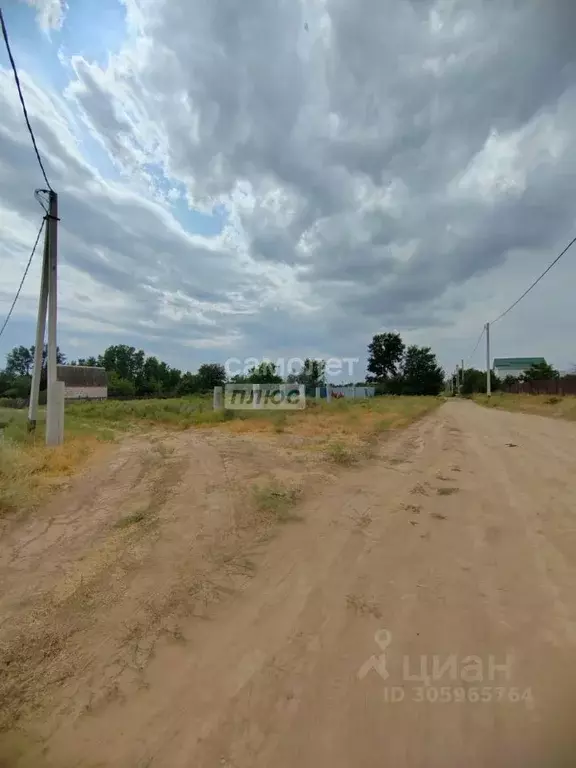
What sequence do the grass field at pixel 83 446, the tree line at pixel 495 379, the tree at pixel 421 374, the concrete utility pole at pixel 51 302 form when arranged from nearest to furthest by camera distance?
the grass field at pixel 83 446, the concrete utility pole at pixel 51 302, the tree line at pixel 495 379, the tree at pixel 421 374

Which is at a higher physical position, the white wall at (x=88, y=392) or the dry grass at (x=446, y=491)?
the white wall at (x=88, y=392)

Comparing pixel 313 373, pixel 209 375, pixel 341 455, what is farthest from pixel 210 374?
pixel 341 455

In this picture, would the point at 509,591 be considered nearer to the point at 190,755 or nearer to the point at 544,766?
the point at 544,766

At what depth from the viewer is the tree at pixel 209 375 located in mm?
55978

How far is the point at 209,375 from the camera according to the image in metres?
57.6

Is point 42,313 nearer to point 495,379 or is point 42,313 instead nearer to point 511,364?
point 495,379

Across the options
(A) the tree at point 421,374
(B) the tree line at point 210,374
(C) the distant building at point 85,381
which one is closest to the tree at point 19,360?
(B) the tree line at point 210,374

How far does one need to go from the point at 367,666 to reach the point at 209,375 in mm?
56543

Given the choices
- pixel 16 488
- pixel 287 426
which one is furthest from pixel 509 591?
pixel 287 426

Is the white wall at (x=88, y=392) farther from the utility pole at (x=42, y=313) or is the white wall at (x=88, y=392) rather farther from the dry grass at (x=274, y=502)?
the dry grass at (x=274, y=502)

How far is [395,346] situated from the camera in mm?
70750

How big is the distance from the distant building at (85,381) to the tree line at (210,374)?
238 cm

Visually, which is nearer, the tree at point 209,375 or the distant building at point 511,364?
the tree at point 209,375

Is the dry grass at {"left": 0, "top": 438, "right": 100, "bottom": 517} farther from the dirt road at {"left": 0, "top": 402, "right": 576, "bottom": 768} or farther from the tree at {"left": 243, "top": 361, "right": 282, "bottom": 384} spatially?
the tree at {"left": 243, "top": 361, "right": 282, "bottom": 384}
